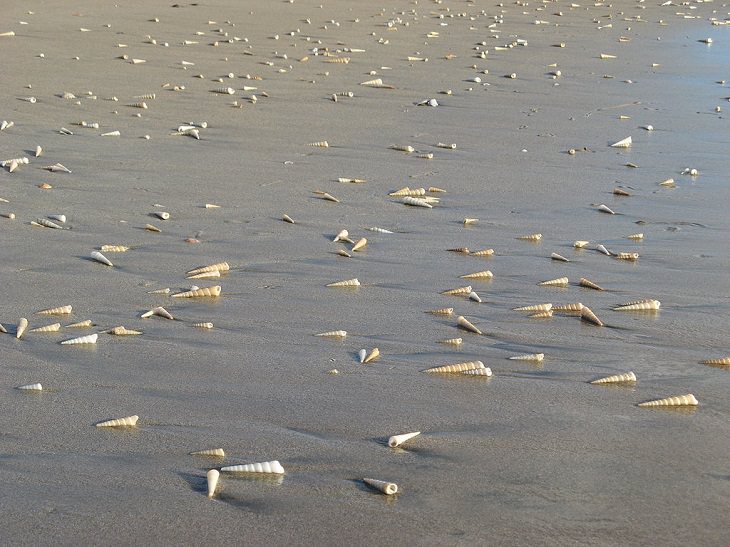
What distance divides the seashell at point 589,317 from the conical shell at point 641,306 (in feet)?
0.73

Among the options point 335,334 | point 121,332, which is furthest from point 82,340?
point 335,334

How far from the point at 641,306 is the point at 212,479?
7.95 ft

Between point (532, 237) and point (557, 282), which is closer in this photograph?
point (557, 282)

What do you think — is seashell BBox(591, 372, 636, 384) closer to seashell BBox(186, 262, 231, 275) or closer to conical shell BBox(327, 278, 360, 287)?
conical shell BBox(327, 278, 360, 287)

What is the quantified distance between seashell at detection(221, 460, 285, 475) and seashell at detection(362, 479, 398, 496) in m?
0.27

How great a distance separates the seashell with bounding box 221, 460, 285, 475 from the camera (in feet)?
10.1

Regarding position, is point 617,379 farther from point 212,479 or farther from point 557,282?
point 212,479

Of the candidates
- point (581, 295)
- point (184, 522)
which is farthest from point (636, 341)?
point (184, 522)

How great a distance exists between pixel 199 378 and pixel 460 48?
1041 centimetres

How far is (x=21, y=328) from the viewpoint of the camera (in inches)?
164

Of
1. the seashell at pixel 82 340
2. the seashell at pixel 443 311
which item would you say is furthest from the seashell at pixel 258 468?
the seashell at pixel 443 311

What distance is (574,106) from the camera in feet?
33.9

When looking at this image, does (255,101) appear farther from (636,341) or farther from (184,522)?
(184,522)

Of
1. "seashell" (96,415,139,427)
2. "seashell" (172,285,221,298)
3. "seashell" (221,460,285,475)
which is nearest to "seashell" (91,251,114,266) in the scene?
"seashell" (172,285,221,298)
